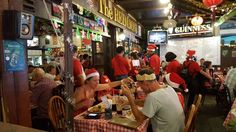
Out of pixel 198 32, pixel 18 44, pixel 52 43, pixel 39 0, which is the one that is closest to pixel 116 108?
pixel 18 44

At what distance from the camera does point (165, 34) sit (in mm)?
13711

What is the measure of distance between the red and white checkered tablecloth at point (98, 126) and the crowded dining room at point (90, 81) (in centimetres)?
1

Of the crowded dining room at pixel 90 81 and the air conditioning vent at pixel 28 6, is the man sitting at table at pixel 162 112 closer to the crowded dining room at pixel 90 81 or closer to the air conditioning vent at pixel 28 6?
the crowded dining room at pixel 90 81

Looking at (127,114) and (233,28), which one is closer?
(127,114)

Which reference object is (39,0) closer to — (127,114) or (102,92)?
(102,92)

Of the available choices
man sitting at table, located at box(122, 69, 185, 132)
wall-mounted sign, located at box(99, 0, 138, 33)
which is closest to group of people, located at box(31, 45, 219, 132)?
man sitting at table, located at box(122, 69, 185, 132)

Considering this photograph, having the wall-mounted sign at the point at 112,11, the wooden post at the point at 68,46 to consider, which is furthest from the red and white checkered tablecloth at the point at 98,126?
the wall-mounted sign at the point at 112,11

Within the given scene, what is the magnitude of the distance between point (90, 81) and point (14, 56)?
1269 mm

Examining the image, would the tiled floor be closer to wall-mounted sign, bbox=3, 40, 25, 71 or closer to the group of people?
the group of people

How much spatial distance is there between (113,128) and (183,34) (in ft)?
38.4

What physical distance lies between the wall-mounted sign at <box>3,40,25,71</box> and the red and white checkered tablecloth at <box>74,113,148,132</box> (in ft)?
3.05

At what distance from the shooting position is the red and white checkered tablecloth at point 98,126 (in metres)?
2.62

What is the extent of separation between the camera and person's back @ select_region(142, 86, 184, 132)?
2635mm

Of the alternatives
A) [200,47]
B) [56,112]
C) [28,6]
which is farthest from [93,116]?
[200,47]
